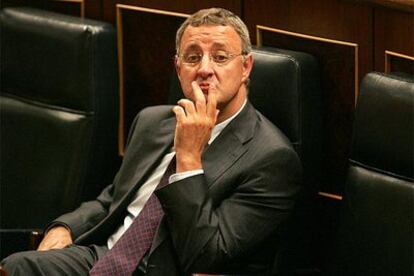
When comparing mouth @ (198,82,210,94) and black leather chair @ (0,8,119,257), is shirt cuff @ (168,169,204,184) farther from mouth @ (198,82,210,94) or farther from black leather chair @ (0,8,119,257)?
black leather chair @ (0,8,119,257)

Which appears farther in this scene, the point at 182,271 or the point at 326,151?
the point at 326,151

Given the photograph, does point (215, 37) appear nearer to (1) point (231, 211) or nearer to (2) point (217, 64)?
(2) point (217, 64)

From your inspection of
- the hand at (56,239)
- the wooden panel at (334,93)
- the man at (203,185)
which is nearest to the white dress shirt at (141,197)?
the man at (203,185)

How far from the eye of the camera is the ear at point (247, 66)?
2.45m

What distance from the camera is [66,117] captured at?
2.99 meters

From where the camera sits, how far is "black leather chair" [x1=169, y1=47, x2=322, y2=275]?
97.5 inches

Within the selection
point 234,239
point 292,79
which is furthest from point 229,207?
point 292,79

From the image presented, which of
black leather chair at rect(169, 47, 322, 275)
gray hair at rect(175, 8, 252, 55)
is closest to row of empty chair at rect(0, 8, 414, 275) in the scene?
black leather chair at rect(169, 47, 322, 275)

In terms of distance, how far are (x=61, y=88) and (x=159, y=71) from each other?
30cm

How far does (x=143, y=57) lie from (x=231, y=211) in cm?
98

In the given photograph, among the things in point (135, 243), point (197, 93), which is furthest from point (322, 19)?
point (135, 243)

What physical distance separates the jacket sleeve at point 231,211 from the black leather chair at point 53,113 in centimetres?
75

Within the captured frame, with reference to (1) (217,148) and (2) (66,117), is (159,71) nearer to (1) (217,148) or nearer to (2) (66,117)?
(2) (66,117)

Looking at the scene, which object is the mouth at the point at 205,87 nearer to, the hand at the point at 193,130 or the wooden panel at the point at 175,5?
the hand at the point at 193,130
